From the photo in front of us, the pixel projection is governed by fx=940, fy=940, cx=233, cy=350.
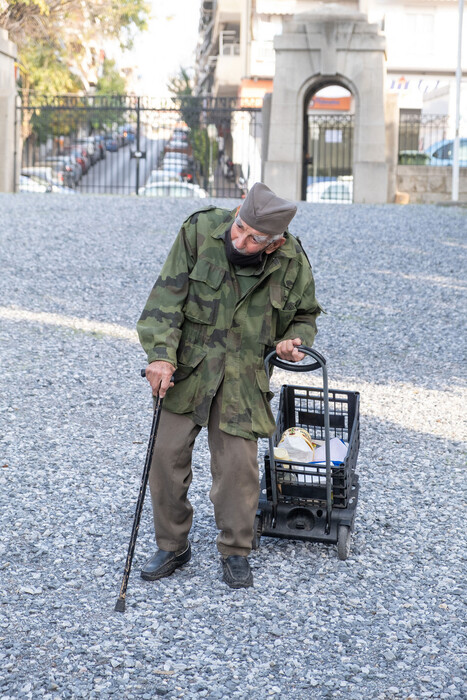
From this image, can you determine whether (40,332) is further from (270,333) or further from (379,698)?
(379,698)

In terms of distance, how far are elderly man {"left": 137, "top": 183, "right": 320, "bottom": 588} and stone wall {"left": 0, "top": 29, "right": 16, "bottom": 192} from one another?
17.8 meters

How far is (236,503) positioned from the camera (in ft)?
13.4

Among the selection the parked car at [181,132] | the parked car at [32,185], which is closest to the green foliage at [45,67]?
the parked car at [32,185]

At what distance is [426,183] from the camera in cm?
2398

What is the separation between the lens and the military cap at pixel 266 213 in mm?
3746

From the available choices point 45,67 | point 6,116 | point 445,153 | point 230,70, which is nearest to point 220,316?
point 6,116

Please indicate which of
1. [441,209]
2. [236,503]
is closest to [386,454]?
[236,503]

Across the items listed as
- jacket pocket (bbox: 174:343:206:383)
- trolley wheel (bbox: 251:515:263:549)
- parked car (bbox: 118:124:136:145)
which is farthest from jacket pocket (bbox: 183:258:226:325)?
parked car (bbox: 118:124:136:145)

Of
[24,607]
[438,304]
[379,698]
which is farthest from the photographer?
[438,304]

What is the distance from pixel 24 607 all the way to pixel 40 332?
5.65 metres

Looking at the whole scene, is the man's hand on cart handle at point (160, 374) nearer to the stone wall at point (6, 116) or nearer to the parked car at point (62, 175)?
the stone wall at point (6, 116)

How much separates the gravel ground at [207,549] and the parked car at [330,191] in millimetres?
13479

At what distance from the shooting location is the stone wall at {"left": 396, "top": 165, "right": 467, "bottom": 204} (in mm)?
23891

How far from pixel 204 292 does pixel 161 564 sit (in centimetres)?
125
